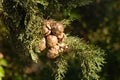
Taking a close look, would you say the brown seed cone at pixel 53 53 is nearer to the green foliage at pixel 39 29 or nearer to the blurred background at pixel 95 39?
the green foliage at pixel 39 29

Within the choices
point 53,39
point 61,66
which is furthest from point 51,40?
point 61,66

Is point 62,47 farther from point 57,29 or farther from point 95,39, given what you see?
point 95,39

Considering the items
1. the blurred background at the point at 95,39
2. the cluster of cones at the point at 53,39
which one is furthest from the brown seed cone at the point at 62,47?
the blurred background at the point at 95,39

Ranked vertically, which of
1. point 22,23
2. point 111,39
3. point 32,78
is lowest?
point 32,78

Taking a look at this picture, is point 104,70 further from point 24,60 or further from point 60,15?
point 60,15

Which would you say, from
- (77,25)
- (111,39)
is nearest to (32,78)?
(77,25)

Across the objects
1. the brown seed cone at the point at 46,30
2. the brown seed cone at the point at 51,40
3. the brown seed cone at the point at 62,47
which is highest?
the brown seed cone at the point at 46,30
